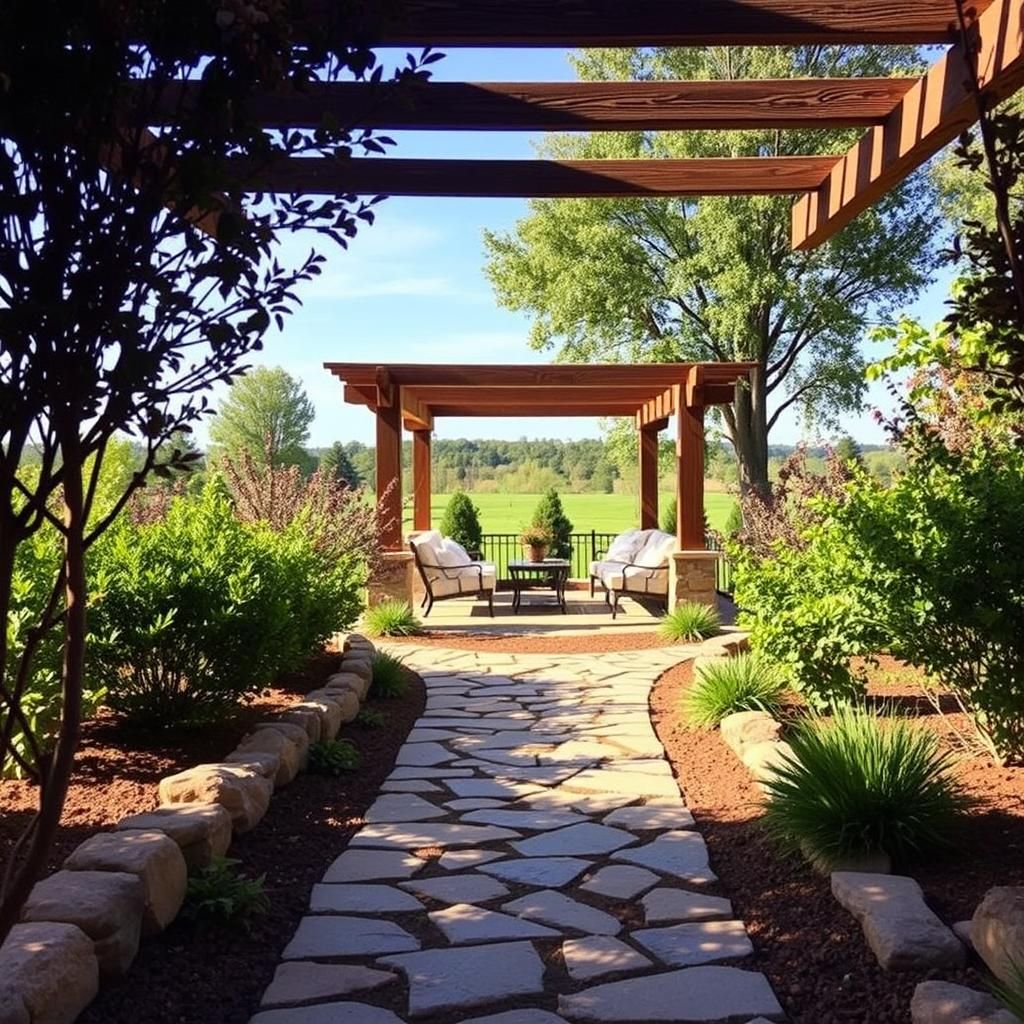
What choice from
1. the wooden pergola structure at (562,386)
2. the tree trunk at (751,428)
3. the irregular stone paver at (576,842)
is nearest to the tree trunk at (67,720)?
the irregular stone paver at (576,842)

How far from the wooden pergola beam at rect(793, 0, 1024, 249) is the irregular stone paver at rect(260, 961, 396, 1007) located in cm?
285

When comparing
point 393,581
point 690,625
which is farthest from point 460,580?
point 690,625

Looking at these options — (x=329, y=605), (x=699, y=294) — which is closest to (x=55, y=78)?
(x=329, y=605)

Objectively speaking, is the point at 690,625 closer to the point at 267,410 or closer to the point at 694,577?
the point at 694,577

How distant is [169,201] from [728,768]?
13.0 ft

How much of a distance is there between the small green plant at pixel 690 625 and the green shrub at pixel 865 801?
6.04m

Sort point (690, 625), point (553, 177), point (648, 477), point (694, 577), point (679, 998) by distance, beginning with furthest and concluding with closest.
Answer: point (648, 477), point (694, 577), point (690, 625), point (553, 177), point (679, 998)

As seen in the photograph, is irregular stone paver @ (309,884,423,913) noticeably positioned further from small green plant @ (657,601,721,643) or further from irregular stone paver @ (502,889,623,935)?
small green plant @ (657,601,721,643)

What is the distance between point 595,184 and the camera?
15.8 feet

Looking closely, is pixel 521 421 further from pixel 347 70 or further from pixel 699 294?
pixel 347 70

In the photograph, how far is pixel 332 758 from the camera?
4961mm

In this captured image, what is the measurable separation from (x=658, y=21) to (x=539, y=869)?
9.88ft

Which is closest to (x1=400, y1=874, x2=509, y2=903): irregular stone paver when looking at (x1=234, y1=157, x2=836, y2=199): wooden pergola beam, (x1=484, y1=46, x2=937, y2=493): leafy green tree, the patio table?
(x1=234, y1=157, x2=836, y2=199): wooden pergola beam

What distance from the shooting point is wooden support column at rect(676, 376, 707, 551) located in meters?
11.4
